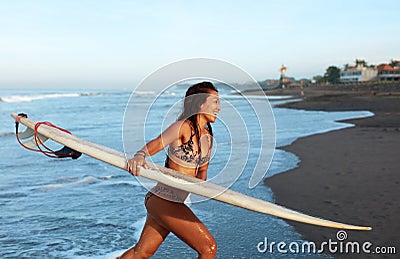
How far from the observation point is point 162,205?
121 inches

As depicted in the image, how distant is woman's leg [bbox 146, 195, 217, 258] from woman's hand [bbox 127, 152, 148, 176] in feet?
0.87

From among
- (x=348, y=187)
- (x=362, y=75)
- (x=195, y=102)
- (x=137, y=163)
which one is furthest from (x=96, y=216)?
(x=362, y=75)

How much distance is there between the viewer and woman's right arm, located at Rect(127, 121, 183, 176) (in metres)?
2.97

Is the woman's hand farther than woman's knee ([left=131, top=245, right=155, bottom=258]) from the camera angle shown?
No

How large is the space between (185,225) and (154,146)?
2.01 feet

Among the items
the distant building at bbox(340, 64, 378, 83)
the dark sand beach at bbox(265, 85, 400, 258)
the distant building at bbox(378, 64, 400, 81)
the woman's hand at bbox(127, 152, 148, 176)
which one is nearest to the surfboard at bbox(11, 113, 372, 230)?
the woman's hand at bbox(127, 152, 148, 176)

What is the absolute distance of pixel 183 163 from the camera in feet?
10.3

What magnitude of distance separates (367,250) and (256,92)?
6.80ft

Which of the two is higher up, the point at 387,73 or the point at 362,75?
the point at 387,73

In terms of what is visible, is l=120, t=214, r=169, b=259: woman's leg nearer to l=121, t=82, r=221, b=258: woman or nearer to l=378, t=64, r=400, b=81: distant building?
l=121, t=82, r=221, b=258: woman

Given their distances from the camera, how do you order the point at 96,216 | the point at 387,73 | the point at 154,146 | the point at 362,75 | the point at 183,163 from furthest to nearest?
1. the point at 362,75
2. the point at 387,73
3. the point at 96,216
4. the point at 183,163
5. the point at 154,146

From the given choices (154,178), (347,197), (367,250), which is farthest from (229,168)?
(347,197)

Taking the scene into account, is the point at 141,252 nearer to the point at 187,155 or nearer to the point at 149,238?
the point at 149,238

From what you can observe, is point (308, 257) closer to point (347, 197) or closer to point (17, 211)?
point (347, 197)
